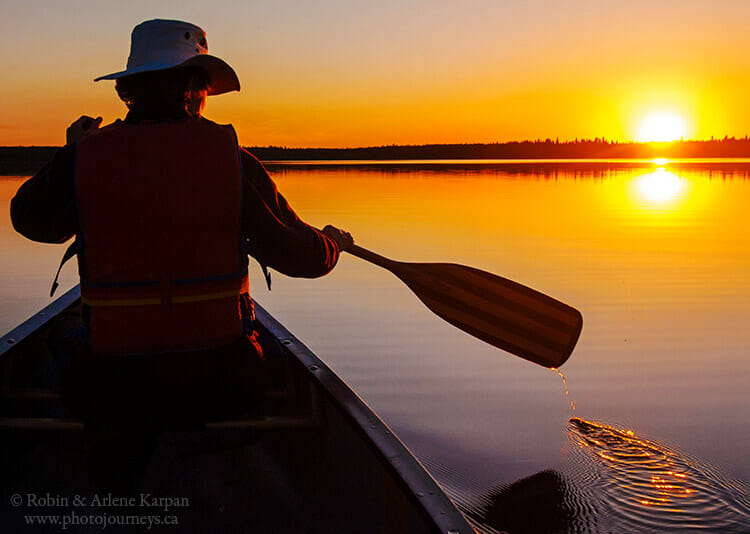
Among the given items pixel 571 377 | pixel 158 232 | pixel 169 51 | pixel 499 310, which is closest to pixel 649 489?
pixel 499 310

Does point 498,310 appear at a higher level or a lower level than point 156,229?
lower

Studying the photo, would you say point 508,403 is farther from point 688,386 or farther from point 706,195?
point 706,195

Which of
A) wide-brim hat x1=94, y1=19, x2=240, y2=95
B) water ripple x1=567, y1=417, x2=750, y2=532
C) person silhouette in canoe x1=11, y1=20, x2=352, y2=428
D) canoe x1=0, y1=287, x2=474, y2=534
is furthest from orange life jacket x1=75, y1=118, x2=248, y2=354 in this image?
water ripple x1=567, y1=417, x2=750, y2=532

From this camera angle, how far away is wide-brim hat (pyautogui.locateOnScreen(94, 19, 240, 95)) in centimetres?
182

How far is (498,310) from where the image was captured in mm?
3572

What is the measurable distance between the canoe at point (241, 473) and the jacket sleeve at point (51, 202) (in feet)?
2.26

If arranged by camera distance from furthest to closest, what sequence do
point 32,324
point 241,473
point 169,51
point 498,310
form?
point 32,324, point 498,310, point 241,473, point 169,51

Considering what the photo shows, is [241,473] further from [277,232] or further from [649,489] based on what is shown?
[649,489]

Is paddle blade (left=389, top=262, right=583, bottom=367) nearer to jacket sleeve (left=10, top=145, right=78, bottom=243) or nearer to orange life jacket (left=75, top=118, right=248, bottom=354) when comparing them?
orange life jacket (left=75, top=118, right=248, bottom=354)

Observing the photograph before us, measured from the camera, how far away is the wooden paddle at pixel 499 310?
11.4 feet

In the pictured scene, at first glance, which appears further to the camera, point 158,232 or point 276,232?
point 276,232

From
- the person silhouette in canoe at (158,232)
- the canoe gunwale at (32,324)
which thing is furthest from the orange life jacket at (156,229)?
the canoe gunwale at (32,324)

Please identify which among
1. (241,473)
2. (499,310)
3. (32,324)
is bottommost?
(241,473)

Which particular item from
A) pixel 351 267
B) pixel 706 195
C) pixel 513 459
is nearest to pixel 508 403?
pixel 513 459
